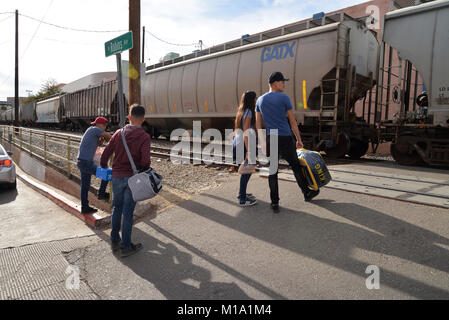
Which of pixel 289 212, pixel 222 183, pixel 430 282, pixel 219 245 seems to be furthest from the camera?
pixel 222 183

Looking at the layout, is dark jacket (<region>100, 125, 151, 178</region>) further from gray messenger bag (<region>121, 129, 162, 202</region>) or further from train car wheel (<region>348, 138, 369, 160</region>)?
train car wheel (<region>348, 138, 369, 160</region>)

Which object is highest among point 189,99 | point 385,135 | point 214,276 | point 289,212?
point 189,99

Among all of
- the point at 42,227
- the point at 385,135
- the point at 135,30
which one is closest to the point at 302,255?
the point at 42,227

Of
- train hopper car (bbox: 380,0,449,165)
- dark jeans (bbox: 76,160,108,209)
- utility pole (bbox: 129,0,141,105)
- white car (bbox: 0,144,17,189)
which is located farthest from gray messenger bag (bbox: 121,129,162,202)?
train hopper car (bbox: 380,0,449,165)

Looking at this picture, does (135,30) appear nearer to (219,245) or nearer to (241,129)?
(241,129)

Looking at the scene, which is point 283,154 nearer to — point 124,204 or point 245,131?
point 245,131

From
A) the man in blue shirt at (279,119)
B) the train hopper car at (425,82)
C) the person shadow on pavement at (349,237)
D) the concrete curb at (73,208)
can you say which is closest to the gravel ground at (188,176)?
the concrete curb at (73,208)

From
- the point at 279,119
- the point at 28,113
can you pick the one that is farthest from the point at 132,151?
the point at 28,113

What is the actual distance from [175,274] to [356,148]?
27.2ft

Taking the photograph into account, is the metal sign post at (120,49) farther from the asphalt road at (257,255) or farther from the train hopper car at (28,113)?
the train hopper car at (28,113)

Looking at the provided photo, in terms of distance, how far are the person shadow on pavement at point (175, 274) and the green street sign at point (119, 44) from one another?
3.04 meters

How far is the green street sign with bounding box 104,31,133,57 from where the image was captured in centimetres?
490

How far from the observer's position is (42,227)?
5.37 metres

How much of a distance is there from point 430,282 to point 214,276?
1.79 meters
